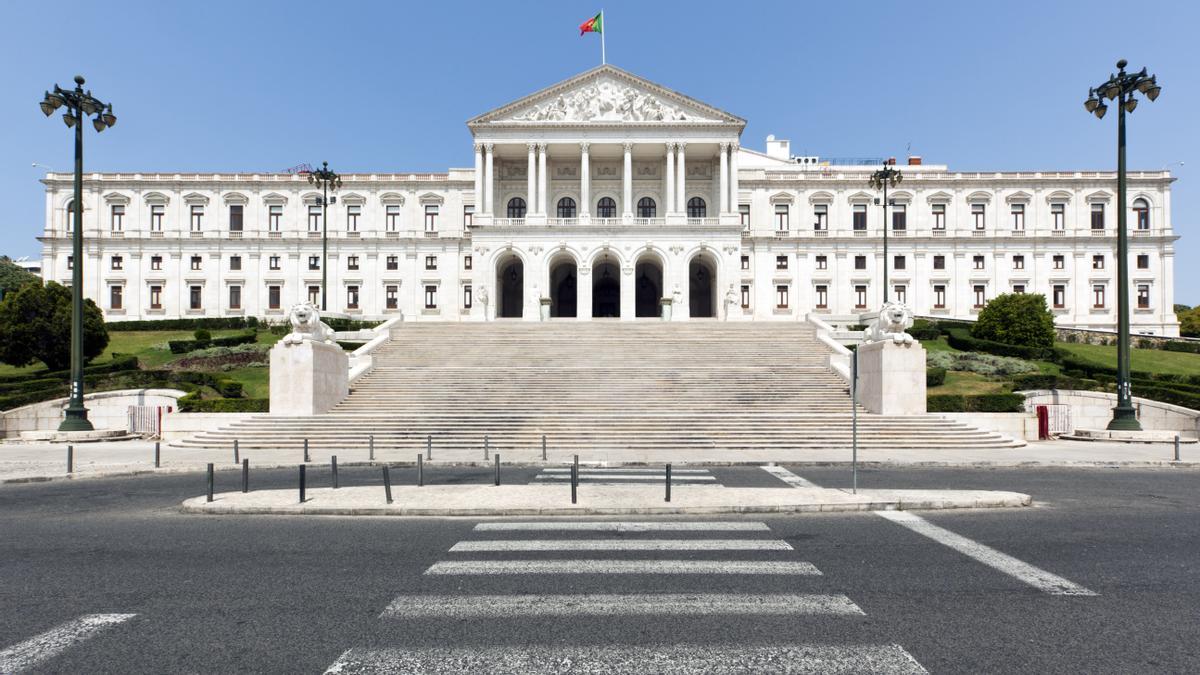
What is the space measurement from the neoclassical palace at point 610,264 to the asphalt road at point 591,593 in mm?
51384

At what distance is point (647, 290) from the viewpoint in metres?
64.4

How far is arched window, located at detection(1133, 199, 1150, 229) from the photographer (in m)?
63.9

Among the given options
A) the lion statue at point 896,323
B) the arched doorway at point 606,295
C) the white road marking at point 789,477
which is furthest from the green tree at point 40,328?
the lion statue at point 896,323

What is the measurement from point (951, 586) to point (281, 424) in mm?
22291

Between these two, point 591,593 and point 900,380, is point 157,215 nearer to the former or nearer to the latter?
point 900,380

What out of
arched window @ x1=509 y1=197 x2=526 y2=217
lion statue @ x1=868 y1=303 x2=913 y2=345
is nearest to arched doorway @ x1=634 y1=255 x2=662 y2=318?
arched window @ x1=509 y1=197 x2=526 y2=217

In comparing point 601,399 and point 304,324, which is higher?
point 304,324

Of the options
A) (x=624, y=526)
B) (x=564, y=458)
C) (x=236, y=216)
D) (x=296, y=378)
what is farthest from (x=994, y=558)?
(x=236, y=216)

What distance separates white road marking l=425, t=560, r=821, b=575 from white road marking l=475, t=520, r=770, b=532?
172 centimetres

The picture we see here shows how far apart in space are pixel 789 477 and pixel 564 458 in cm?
618

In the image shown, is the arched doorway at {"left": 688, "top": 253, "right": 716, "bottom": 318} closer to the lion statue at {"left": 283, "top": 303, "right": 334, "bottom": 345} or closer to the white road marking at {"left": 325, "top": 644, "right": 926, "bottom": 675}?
the lion statue at {"left": 283, "top": 303, "right": 334, "bottom": 345}

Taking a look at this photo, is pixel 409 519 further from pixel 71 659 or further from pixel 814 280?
pixel 814 280

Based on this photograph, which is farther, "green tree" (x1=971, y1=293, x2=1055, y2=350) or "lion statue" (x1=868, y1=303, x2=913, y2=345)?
"green tree" (x1=971, y1=293, x2=1055, y2=350)

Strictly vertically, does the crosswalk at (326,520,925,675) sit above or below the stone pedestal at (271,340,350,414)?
below
